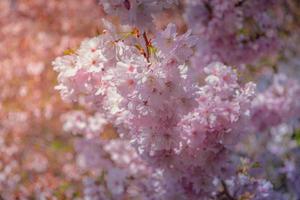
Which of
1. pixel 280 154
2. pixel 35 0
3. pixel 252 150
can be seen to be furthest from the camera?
pixel 35 0

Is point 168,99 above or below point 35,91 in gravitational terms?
below

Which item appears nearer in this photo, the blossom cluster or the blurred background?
the blossom cluster

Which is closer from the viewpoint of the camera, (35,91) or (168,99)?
(168,99)

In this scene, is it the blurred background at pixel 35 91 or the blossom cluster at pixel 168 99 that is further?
the blurred background at pixel 35 91

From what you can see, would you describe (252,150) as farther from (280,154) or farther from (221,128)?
(221,128)

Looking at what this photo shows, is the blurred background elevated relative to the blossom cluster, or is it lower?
elevated

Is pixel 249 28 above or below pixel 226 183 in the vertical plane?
above

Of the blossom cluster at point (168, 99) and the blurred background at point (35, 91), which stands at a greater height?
the blurred background at point (35, 91)

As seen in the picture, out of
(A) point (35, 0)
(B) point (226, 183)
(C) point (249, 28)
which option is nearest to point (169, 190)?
(B) point (226, 183)

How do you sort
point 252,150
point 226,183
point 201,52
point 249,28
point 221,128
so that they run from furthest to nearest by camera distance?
point 252,150
point 249,28
point 201,52
point 226,183
point 221,128

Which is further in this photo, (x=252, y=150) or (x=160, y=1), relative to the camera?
(x=252, y=150)

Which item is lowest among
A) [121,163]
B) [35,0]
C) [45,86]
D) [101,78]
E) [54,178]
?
[101,78]
